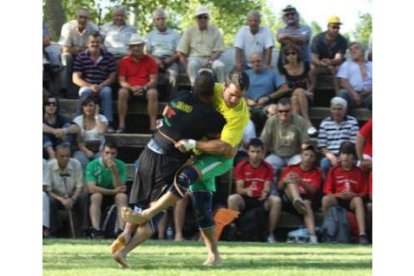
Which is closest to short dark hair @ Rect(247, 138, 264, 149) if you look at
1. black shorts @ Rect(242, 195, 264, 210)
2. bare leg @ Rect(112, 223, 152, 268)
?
black shorts @ Rect(242, 195, 264, 210)

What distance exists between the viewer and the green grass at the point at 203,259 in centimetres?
996

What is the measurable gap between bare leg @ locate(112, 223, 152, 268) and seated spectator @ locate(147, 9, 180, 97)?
22.9 feet

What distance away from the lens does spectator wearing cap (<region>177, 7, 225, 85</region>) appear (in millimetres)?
17125

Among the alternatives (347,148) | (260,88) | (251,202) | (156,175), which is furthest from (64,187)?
(156,175)

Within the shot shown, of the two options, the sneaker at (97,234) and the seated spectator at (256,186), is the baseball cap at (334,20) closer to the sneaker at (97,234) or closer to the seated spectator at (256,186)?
the seated spectator at (256,186)

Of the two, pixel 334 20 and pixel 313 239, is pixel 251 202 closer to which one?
pixel 313 239

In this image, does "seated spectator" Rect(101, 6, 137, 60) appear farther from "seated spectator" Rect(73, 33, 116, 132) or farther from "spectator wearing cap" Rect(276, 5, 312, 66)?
"spectator wearing cap" Rect(276, 5, 312, 66)

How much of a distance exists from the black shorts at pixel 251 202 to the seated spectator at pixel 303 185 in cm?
33

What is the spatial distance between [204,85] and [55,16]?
12.0 m

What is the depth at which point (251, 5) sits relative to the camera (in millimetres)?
25594

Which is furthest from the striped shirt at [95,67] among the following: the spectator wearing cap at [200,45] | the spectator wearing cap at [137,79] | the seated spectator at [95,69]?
the spectator wearing cap at [200,45]
